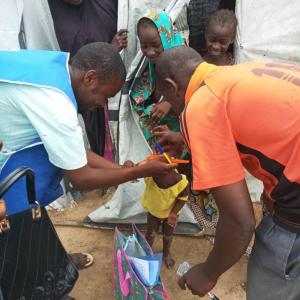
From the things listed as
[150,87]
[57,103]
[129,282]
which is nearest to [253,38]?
[150,87]

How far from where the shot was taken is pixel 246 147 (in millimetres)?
1342

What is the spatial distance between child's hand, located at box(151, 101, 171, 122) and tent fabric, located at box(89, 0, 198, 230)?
0.32 meters

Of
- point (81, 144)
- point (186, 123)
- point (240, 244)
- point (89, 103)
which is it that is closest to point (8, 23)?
point (89, 103)

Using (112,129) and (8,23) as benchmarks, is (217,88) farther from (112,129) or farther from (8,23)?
(8,23)

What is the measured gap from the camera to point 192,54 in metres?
1.61

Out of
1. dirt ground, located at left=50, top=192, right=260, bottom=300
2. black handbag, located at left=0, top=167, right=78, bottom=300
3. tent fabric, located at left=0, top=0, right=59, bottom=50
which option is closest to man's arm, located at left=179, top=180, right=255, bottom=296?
black handbag, located at left=0, top=167, right=78, bottom=300

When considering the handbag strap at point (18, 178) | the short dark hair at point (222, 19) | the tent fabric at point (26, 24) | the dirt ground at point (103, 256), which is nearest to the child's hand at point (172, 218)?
the dirt ground at point (103, 256)

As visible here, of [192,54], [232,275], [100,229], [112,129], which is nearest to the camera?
[192,54]

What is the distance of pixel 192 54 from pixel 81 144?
2.11 ft

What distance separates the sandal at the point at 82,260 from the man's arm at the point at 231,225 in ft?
5.25

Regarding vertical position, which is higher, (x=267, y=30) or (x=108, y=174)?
(x=267, y=30)

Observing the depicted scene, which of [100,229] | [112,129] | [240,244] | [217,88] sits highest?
[217,88]

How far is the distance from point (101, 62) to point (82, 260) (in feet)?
5.49

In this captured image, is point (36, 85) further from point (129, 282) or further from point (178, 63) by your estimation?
point (129, 282)
